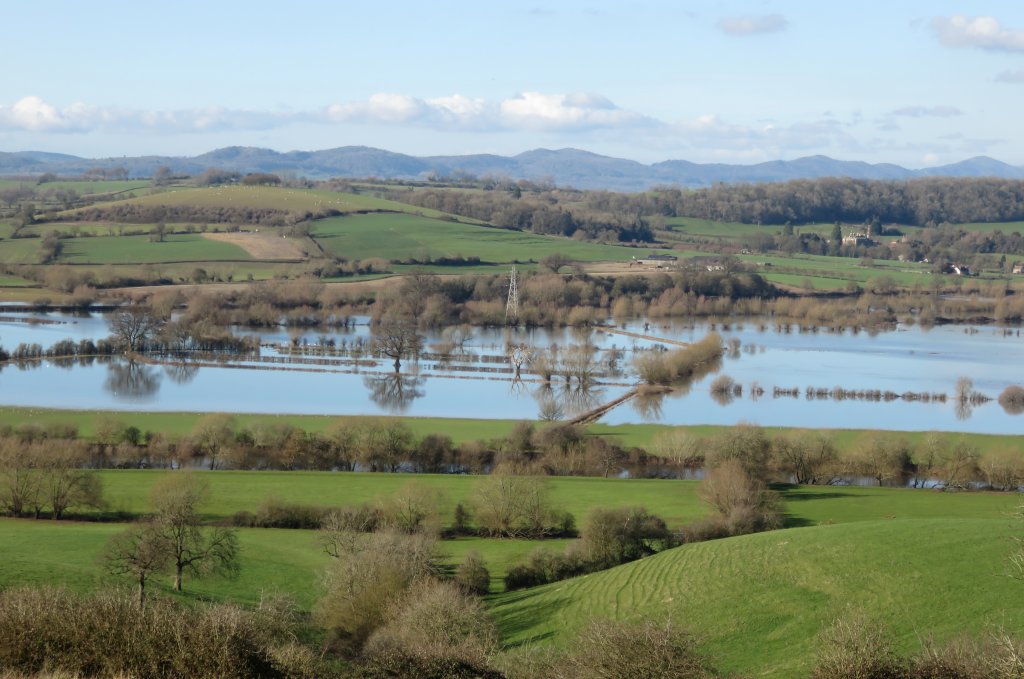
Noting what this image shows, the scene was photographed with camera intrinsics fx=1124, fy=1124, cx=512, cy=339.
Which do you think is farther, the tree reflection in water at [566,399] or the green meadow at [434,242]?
the green meadow at [434,242]

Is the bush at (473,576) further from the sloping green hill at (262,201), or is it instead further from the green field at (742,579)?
the sloping green hill at (262,201)

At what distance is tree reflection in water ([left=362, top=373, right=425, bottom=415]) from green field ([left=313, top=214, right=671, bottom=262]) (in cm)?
3454

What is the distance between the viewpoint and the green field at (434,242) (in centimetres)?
8231

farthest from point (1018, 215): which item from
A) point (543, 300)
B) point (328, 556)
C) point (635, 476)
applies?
point (328, 556)

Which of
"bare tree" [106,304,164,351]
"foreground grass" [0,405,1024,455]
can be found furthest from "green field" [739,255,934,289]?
"foreground grass" [0,405,1024,455]

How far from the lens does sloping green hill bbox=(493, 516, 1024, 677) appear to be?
599 inches

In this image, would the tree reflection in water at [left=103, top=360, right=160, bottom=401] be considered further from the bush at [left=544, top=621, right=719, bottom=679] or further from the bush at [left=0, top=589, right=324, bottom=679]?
the bush at [left=544, top=621, right=719, bottom=679]

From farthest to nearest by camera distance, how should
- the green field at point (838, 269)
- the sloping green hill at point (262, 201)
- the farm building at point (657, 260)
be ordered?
the sloping green hill at point (262, 201) → the farm building at point (657, 260) → the green field at point (838, 269)

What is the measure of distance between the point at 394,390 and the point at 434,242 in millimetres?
42958

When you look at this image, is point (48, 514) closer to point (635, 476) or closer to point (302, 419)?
point (302, 419)

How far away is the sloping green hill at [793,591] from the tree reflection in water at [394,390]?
822 inches

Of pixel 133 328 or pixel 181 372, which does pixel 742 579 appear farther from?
pixel 133 328

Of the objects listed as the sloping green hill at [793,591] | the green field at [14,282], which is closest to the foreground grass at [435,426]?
the sloping green hill at [793,591]

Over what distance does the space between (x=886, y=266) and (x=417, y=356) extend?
5221cm
